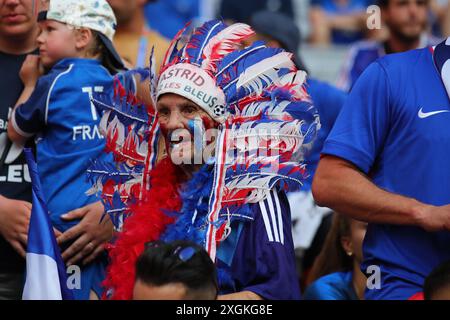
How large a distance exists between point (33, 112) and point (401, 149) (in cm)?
172

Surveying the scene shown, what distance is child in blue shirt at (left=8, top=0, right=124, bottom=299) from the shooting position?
5023mm

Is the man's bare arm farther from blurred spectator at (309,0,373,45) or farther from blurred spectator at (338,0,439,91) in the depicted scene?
blurred spectator at (309,0,373,45)

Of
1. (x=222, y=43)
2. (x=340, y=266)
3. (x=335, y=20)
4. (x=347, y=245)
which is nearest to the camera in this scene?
(x=222, y=43)

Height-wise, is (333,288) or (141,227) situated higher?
(141,227)

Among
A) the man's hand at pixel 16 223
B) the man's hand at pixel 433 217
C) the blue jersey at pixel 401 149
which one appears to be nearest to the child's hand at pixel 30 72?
the man's hand at pixel 16 223

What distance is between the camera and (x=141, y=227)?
4.33 metres

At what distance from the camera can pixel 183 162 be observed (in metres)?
Result: 4.34

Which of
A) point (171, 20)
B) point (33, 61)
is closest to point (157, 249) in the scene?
point (33, 61)

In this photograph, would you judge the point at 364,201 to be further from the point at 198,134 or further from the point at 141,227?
the point at 141,227

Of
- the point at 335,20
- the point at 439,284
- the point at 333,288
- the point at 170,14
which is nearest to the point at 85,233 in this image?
the point at 333,288

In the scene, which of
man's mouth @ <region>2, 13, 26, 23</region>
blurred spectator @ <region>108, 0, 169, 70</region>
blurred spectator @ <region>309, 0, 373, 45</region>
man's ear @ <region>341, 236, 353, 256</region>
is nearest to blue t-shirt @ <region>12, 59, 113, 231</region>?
man's mouth @ <region>2, 13, 26, 23</region>

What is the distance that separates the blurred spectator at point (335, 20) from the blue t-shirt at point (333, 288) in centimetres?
530

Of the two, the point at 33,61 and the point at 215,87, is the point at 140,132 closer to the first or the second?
the point at 215,87

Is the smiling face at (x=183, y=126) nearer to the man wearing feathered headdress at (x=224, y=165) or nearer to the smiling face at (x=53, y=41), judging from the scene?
the man wearing feathered headdress at (x=224, y=165)
